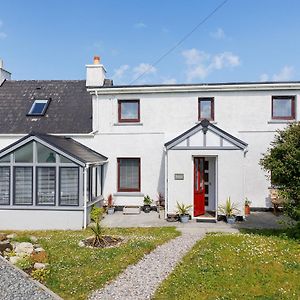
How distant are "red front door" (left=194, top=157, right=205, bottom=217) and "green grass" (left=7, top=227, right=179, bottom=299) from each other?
2.33m

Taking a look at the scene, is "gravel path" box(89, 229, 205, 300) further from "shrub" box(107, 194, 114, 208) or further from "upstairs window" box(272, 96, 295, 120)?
"upstairs window" box(272, 96, 295, 120)

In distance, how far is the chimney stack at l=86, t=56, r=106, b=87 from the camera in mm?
20391

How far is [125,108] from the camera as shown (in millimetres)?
18438

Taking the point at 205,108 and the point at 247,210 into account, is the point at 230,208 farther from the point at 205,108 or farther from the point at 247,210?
the point at 205,108

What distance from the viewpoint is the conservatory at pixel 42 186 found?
13992 millimetres

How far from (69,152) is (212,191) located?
6.92m

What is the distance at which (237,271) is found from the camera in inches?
330

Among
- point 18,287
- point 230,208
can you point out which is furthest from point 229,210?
point 18,287

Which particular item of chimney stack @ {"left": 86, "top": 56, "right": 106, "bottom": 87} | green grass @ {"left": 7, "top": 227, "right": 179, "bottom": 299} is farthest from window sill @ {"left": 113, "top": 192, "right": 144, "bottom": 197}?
chimney stack @ {"left": 86, "top": 56, "right": 106, "bottom": 87}

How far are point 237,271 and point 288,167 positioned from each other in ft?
13.4

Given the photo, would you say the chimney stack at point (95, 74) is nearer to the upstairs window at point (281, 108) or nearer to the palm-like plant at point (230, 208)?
the upstairs window at point (281, 108)

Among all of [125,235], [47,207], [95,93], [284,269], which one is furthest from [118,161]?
[284,269]

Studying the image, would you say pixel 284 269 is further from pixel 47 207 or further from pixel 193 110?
pixel 193 110

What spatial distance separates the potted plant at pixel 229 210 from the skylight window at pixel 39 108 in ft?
37.0
